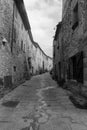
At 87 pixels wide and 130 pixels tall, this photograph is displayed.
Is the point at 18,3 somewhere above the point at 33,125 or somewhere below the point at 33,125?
above

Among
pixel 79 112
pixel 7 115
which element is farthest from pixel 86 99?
pixel 7 115

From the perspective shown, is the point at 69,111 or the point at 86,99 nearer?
the point at 69,111

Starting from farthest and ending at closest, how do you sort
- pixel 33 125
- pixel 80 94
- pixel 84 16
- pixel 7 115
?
1. pixel 80 94
2. pixel 84 16
3. pixel 7 115
4. pixel 33 125

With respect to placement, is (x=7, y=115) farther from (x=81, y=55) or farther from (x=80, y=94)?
(x=81, y=55)

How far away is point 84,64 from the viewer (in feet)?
16.5

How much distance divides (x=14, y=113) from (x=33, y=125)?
1.02 meters

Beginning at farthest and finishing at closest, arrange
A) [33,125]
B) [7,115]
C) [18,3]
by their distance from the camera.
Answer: [18,3], [7,115], [33,125]

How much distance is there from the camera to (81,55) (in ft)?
17.4

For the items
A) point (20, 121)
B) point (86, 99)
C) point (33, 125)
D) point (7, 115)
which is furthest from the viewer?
point (86, 99)

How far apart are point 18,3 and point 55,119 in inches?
374

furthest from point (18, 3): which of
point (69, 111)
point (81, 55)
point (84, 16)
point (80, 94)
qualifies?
point (69, 111)

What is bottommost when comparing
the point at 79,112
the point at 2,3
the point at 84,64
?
the point at 79,112

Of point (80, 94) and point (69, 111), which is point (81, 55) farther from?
point (69, 111)

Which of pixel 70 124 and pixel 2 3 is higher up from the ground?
pixel 2 3
